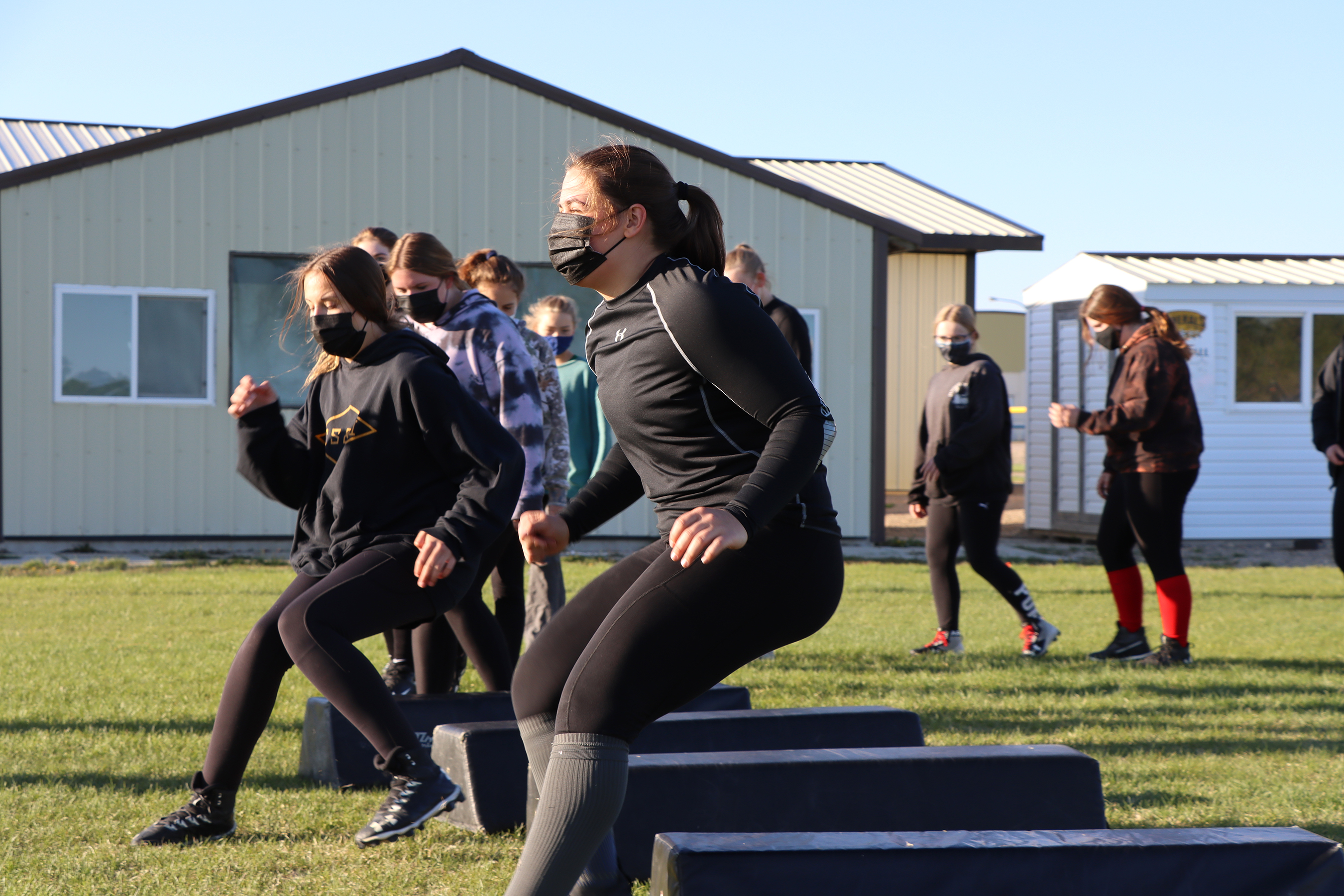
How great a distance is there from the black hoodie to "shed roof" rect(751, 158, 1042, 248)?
12.8 meters

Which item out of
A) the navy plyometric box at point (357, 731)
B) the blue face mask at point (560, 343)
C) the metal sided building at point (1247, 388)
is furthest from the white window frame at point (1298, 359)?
the navy plyometric box at point (357, 731)

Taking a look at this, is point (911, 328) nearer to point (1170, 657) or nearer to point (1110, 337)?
point (1110, 337)

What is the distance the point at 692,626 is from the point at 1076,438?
14.8m

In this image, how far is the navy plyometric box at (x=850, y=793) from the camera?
3555mm

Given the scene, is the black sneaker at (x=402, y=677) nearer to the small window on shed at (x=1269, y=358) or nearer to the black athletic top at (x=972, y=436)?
the black athletic top at (x=972, y=436)

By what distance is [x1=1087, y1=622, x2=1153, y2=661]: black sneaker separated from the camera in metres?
7.48

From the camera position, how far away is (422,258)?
496 centimetres

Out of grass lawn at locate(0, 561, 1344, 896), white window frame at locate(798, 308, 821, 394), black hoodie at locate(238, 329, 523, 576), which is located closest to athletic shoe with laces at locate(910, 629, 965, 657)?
grass lawn at locate(0, 561, 1344, 896)

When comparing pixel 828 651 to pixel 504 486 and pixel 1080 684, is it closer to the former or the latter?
pixel 1080 684

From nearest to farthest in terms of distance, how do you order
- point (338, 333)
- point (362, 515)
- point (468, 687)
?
point (362, 515), point (338, 333), point (468, 687)

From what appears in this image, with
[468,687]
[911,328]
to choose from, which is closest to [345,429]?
[468,687]

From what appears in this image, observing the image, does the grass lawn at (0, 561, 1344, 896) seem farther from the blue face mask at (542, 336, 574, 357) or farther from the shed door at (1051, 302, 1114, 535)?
the shed door at (1051, 302, 1114, 535)

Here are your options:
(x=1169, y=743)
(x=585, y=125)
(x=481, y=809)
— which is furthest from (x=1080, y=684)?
(x=585, y=125)

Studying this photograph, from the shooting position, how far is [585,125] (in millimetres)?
15164
